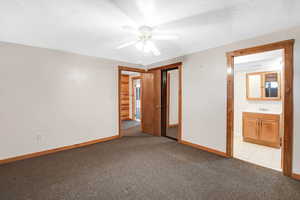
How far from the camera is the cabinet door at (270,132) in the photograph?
10.4 feet

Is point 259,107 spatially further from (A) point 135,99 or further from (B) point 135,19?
(A) point 135,99

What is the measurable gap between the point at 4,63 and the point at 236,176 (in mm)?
4331

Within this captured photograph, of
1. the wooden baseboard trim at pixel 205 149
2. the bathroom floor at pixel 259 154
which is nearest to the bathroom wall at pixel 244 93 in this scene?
the bathroom floor at pixel 259 154

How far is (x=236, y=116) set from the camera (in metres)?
4.29

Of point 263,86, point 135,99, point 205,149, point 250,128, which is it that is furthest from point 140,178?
point 135,99

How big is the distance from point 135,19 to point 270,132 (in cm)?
377

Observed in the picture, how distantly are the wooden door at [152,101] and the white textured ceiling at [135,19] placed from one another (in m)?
1.62

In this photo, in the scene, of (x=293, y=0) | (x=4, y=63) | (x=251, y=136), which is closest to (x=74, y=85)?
(x=4, y=63)

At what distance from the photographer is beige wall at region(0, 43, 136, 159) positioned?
256cm

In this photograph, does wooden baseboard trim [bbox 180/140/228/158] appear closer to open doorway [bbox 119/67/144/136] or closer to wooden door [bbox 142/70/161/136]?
wooden door [bbox 142/70/161/136]

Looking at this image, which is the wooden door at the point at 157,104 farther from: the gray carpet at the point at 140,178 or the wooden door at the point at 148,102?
the gray carpet at the point at 140,178

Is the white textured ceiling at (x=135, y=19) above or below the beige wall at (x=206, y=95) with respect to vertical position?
above

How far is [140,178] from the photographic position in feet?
6.84

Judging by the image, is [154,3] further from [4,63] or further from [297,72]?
[4,63]
